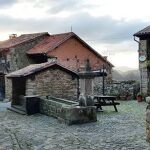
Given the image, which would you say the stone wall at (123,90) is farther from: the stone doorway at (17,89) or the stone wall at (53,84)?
the stone doorway at (17,89)

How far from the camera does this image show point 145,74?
2528 centimetres

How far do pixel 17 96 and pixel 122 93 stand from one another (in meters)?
7.97

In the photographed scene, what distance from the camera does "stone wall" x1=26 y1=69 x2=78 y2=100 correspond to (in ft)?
63.7

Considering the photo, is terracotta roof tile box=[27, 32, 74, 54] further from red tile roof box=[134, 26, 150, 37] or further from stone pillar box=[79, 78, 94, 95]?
stone pillar box=[79, 78, 94, 95]

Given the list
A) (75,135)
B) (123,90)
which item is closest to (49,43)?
(123,90)

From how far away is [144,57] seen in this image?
24984mm

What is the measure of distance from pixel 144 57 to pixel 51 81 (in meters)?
8.04

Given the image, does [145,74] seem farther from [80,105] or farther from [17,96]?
[80,105]

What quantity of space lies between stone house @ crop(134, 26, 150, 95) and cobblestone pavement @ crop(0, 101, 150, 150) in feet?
34.6

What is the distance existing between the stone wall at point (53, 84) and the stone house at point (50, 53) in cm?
975

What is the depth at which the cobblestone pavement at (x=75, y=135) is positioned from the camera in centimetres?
948

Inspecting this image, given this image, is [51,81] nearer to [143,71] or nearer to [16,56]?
[143,71]

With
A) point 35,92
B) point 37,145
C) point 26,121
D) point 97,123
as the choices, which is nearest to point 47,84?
point 35,92

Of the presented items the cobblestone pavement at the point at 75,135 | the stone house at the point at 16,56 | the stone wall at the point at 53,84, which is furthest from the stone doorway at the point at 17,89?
the stone house at the point at 16,56
